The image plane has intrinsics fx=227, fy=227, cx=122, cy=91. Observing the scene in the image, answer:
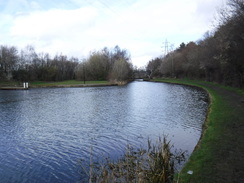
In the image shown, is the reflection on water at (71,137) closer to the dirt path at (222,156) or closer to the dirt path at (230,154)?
the dirt path at (222,156)

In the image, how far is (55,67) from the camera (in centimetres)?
7988

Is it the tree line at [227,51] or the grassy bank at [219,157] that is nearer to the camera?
the grassy bank at [219,157]

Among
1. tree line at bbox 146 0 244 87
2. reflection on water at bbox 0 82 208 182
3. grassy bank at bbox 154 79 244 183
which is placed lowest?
reflection on water at bbox 0 82 208 182

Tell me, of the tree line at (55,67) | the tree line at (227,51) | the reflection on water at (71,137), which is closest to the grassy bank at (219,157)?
the reflection on water at (71,137)

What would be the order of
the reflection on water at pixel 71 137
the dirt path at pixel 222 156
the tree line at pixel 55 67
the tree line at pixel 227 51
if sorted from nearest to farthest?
the dirt path at pixel 222 156 → the reflection on water at pixel 71 137 → the tree line at pixel 227 51 → the tree line at pixel 55 67

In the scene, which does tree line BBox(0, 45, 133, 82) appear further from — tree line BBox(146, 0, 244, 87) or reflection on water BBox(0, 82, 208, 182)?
reflection on water BBox(0, 82, 208, 182)

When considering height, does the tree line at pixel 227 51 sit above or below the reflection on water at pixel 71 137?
above

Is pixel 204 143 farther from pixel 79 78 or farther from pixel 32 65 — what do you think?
pixel 32 65

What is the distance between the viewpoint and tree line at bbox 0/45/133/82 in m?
65.7

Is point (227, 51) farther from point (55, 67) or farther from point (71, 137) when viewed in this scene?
point (55, 67)

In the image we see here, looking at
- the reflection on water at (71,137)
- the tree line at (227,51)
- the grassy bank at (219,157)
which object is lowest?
the reflection on water at (71,137)

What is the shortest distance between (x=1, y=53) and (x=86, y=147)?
67.1m

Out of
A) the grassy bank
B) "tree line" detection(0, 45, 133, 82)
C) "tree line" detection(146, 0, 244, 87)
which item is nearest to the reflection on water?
the grassy bank

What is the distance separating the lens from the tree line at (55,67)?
6569 cm
